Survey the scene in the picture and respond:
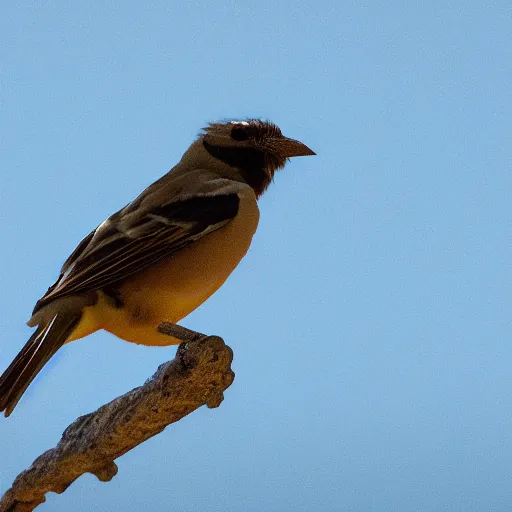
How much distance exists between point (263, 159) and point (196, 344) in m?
0.98

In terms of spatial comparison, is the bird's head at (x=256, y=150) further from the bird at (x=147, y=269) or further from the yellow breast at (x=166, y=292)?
the yellow breast at (x=166, y=292)

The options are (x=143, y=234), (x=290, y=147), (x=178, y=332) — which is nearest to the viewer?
(x=178, y=332)

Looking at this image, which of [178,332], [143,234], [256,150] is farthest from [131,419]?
[256,150]

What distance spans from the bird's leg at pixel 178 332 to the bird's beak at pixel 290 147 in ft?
2.76

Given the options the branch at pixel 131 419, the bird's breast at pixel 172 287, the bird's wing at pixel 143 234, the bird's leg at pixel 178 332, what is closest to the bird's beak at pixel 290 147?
the bird's wing at pixel 143 234

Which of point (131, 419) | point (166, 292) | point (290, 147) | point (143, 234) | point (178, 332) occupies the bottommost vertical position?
point (131, 419)

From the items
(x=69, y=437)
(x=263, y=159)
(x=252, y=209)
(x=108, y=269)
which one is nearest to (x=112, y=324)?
(x=108, y=269)

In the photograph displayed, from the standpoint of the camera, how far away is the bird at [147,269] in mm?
2438

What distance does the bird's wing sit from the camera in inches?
99.2

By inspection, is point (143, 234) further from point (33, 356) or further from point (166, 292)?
point (33, 356)

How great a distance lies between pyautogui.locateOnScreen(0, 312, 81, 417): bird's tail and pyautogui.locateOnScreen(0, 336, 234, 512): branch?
0.25 metres

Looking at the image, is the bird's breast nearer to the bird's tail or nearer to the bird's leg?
the bird's leg

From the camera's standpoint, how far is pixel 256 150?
3.06m

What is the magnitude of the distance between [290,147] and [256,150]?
0.12m
